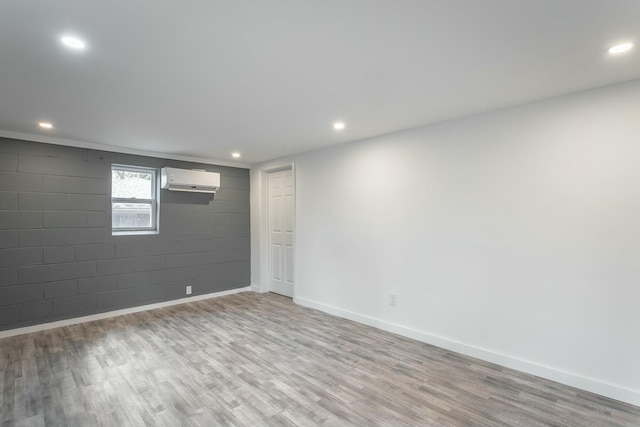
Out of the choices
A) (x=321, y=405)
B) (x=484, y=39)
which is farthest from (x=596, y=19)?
(x=321, y=405)

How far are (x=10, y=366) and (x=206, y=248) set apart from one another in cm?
273

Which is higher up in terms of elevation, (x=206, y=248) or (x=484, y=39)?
(x=484, y=39)

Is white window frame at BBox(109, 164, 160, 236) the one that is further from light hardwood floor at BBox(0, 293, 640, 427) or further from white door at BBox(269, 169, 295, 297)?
white door at BBox(269, 169, 295, 297)

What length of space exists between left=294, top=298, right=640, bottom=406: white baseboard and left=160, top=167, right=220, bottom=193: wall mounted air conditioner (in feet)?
10.2

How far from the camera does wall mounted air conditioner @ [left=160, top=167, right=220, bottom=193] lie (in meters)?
4.61

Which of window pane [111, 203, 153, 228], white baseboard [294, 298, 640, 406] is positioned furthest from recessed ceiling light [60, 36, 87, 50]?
white baseboard [294, 298, 640, 406]

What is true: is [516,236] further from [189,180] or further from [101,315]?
[101,315]

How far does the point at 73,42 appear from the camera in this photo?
1.76m

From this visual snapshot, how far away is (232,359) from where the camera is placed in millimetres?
2953

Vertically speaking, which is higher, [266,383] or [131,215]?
[131,215]

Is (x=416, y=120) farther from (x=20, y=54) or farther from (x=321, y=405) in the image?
(x=20, y=54)

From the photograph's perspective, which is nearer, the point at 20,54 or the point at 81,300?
the point at 20,54

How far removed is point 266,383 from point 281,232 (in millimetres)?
3157

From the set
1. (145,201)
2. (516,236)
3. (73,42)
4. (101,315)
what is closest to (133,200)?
(145,201)
